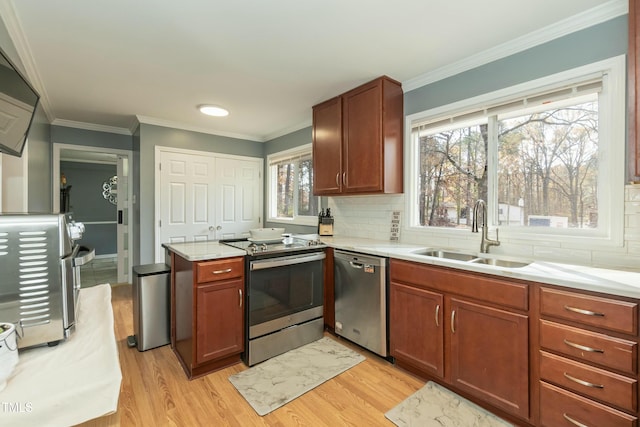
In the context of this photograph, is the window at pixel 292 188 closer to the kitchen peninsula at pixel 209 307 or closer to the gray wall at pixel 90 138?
the kitchen peninsula at pixel 209 307

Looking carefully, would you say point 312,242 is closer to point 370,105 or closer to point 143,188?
point 370,105

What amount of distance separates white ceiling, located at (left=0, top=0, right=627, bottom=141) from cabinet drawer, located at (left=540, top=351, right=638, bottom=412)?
1943 mm

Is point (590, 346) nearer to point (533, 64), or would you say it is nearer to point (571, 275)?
point (571, 275)

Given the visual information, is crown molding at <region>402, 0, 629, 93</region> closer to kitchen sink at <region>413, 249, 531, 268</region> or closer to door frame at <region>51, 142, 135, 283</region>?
kitchen sink at <region>413, 249, 531, 268</region>

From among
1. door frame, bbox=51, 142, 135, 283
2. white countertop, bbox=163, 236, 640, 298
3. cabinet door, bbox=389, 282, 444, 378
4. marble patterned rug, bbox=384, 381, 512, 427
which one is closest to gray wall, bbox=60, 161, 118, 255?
door frame, bbox=51, 142, 135, 283

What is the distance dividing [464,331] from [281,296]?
1.36 meters

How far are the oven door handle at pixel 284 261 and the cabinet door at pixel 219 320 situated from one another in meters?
0.17

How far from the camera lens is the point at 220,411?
1783 mm

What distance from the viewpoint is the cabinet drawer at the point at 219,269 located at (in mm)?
2053

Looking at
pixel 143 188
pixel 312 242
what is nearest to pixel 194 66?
pixel 312 242

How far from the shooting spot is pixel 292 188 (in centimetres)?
432

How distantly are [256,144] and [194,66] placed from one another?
2392 mm

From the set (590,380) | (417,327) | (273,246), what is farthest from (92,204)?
(590,380)

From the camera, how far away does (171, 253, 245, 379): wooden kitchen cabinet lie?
2061 millimetres
